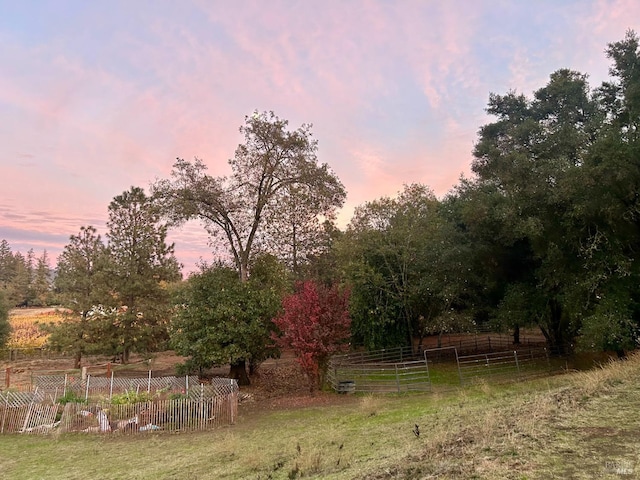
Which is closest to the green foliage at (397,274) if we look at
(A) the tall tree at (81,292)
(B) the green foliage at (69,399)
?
(B) the green foliage at (69,399)

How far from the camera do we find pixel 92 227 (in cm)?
3102

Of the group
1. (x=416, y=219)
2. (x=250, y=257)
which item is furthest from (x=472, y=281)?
(x=250, y=257)

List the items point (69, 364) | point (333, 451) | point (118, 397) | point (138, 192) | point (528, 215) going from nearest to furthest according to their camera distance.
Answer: point (333, 451)
point (118, 397)
point (528, 215)
point (138, 192)
point (69, 364)

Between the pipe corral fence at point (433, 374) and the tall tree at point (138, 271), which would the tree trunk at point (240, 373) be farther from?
the tall tree at point (138, 271)

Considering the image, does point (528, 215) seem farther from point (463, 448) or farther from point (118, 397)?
point (118, 397)

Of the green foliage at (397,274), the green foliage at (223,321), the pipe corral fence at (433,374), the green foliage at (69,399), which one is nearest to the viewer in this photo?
the green foliage at (69,399)

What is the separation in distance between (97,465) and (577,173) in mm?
17738

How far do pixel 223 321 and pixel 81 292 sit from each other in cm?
1746

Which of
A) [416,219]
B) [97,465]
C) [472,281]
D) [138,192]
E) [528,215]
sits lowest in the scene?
[97,465]

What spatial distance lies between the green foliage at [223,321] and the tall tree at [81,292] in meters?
11.5

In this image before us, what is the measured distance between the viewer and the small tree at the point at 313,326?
15.9m

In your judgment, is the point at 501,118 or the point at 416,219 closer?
the point at 501,118

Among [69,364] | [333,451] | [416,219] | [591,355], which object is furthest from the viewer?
[69,364]

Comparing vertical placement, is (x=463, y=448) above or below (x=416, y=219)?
below
